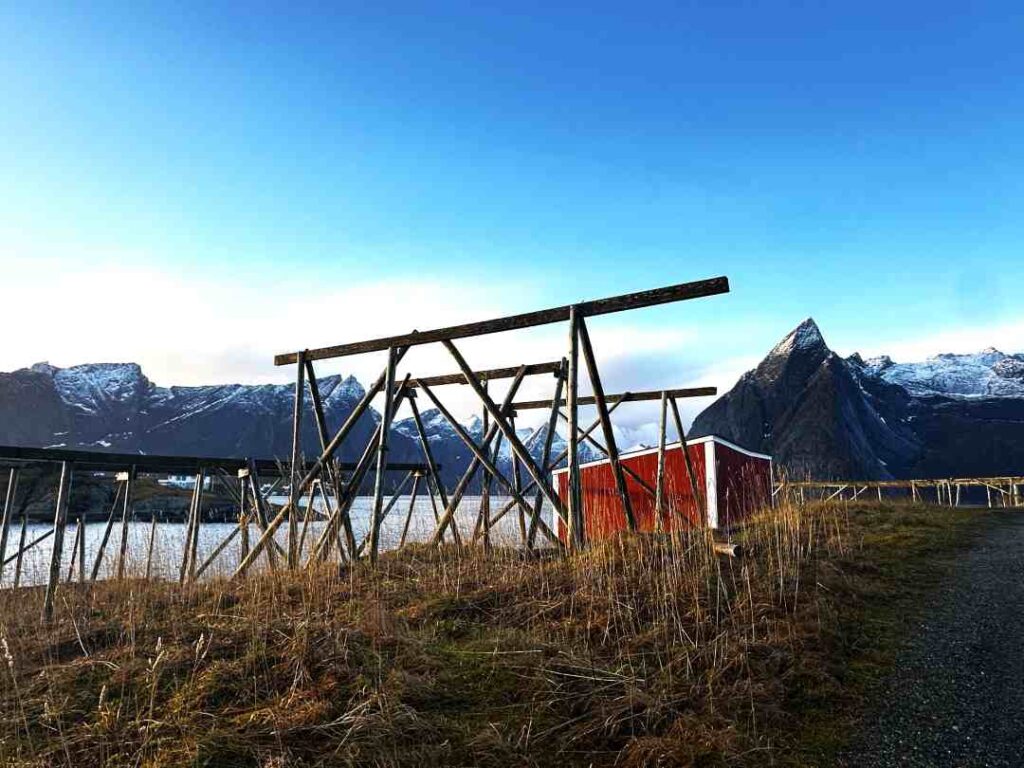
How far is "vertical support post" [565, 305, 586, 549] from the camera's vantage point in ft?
27.2

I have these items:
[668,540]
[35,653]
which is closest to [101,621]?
[35,653]

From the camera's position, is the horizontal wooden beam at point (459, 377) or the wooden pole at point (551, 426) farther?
the horizontal wooden beam at point (459, 377)

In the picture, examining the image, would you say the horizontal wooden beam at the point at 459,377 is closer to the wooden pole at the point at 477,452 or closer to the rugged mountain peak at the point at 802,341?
the wooden pole at the point at 477,452

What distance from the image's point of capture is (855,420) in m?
130

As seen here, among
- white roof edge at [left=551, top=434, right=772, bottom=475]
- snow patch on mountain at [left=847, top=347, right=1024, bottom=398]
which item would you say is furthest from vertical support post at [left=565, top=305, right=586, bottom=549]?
snow patch on mountain at [left=847, top=347, right=1024, bottom=398]

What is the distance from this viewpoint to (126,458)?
12.8 m

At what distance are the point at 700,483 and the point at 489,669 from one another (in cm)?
1426

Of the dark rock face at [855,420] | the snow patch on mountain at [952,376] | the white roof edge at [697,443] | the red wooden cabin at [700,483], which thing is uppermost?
the snow patch on mountain at [952,376]

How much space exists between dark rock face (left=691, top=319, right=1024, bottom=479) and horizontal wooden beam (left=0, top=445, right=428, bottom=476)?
106928mm

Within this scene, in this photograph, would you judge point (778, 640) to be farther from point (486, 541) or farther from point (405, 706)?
point (486, 541)

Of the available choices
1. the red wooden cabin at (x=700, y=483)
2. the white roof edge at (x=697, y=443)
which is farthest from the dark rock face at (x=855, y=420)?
the red wooden cabin at (x=700, y=483)

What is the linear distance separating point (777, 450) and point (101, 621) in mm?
136243

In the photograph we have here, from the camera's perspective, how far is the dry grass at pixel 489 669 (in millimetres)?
3982

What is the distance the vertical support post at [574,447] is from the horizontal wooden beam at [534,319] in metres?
0.31
